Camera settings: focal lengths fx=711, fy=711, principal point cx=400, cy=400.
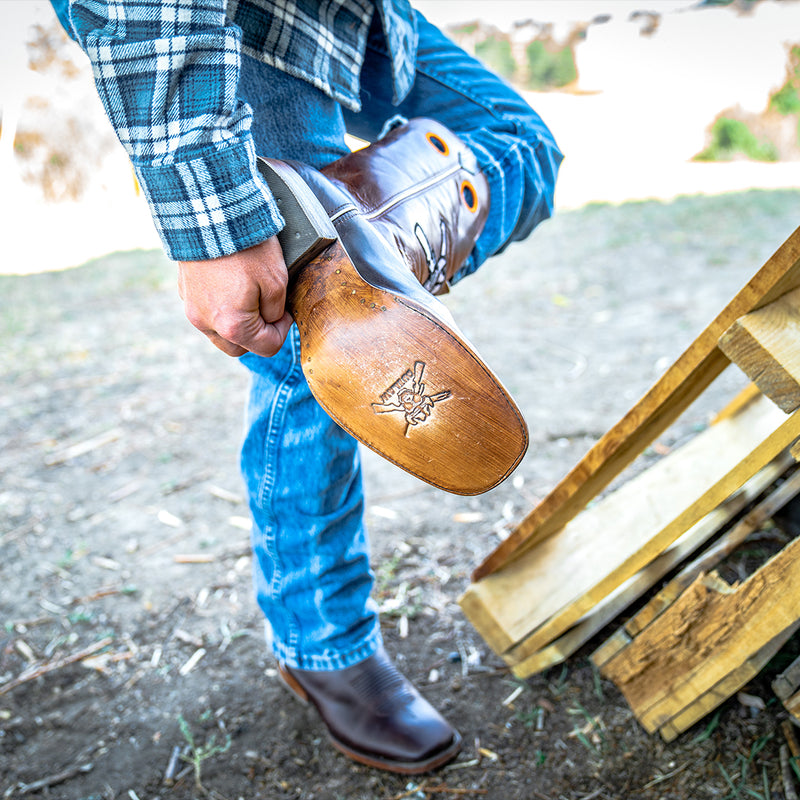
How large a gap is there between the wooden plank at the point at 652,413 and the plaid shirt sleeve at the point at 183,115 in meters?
0.65

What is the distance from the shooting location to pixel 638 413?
46.2 inches

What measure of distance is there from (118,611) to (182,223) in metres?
1.35

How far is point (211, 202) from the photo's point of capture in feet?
2.93

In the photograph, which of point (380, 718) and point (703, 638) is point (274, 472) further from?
point (703, 638)

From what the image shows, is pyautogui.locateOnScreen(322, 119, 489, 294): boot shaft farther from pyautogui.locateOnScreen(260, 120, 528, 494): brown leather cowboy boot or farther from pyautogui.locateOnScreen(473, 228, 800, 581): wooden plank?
pyautogui.locateOnScreen(473, 228, 800, 581): wooden plank

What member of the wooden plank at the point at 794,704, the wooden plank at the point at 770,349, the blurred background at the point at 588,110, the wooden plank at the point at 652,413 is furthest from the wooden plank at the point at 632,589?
the blurred background at the point at 588,110

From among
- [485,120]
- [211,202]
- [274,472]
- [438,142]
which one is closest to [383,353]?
[211,202]

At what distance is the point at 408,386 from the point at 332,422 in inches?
14.3

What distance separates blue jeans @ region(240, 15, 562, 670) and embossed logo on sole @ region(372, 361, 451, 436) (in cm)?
28

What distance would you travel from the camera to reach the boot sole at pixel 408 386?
867 mm

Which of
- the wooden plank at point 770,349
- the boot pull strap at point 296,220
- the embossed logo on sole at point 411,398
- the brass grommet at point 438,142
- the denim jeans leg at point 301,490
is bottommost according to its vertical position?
the denim jeans leg at point 301,490

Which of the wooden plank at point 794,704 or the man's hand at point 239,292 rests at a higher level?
the man's hand at point 239,292

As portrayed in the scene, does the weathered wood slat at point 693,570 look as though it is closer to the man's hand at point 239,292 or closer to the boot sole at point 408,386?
the boot sole at point 408,386

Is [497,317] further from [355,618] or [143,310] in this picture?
[355,618]
